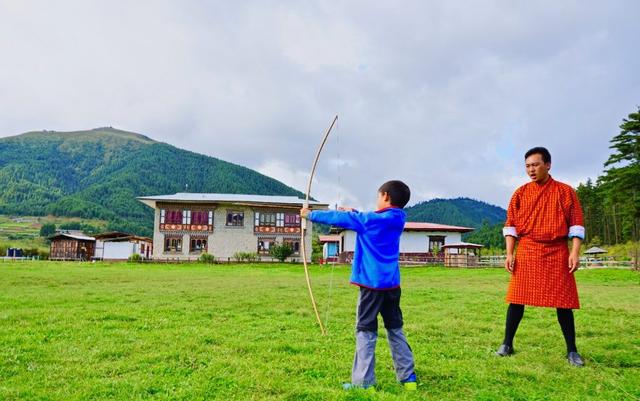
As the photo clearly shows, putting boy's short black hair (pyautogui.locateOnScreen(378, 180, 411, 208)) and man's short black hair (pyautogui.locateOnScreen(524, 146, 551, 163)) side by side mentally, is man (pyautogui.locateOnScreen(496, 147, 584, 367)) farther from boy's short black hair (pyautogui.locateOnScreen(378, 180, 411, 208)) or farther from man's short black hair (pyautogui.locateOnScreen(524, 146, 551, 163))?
boy's short black hair (pyautogui.locateOnScreen(378, 180, 411, 208))

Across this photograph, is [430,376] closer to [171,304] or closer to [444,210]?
[171,304]

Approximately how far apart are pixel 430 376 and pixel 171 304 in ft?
23.5

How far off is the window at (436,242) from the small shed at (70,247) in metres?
36.8

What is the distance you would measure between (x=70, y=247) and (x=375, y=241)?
5626cm

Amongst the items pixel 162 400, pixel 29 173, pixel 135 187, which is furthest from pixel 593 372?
pixel 29 173

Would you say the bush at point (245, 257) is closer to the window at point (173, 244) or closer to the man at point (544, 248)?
the window at point (173, 244)

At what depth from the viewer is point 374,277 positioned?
429 cm

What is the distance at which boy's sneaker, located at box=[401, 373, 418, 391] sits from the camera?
4.18 metres

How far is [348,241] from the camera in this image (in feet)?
152

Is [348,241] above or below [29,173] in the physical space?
below

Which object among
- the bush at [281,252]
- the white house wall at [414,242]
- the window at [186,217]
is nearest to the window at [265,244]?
the bush at [281,252]

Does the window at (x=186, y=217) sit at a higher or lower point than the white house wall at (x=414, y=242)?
higher

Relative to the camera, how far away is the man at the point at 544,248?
213 inches

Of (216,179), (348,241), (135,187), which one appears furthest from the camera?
(216,179)
